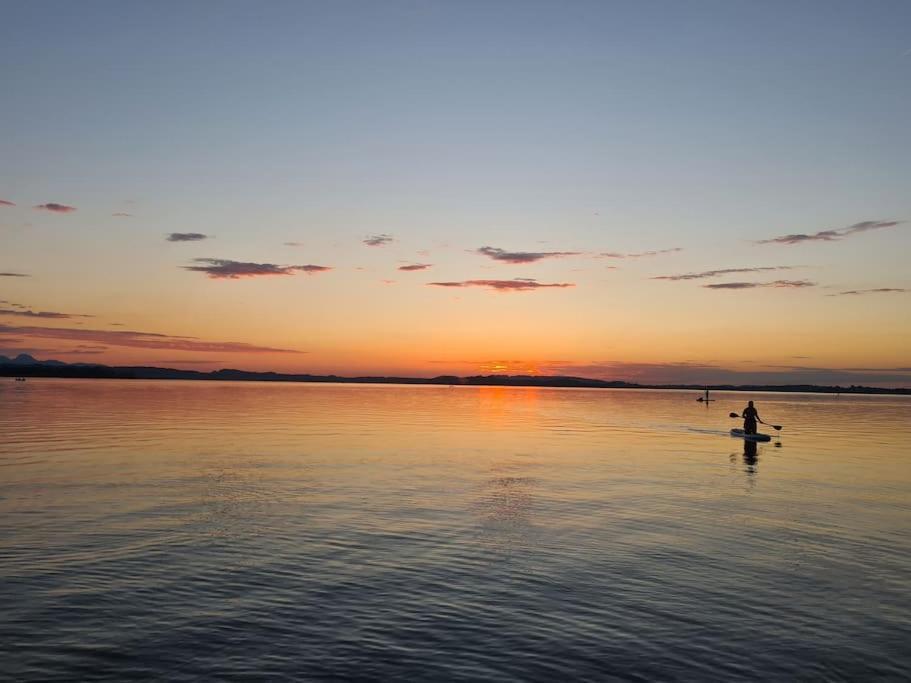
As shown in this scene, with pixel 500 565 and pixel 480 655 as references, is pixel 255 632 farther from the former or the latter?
pixel 500 565

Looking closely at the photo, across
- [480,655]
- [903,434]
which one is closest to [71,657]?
[480,655]

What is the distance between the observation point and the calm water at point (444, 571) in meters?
13.7

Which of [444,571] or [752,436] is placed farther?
[752,436]

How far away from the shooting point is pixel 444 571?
1983cm

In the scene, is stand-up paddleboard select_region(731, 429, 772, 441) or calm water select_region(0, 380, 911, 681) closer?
calm water select_region(0, 380, 911, 681)

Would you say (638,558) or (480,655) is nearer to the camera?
(480,655)

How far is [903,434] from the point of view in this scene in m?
81.7

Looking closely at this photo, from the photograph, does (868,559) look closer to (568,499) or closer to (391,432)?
(568,499)

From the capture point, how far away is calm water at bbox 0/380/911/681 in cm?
1371

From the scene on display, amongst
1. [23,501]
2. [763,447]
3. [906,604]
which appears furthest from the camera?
[763,447]

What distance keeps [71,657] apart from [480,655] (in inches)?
309

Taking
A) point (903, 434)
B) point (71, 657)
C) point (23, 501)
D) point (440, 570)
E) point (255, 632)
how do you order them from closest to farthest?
point (71, 657)
point (255, 632)
point (440, 570)
point (23, 501)
point (903, 434)

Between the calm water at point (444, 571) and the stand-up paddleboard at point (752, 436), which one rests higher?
the stand-up paddleboard at point (752, 436)

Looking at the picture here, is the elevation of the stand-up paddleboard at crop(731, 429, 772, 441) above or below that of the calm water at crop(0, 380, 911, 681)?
above
